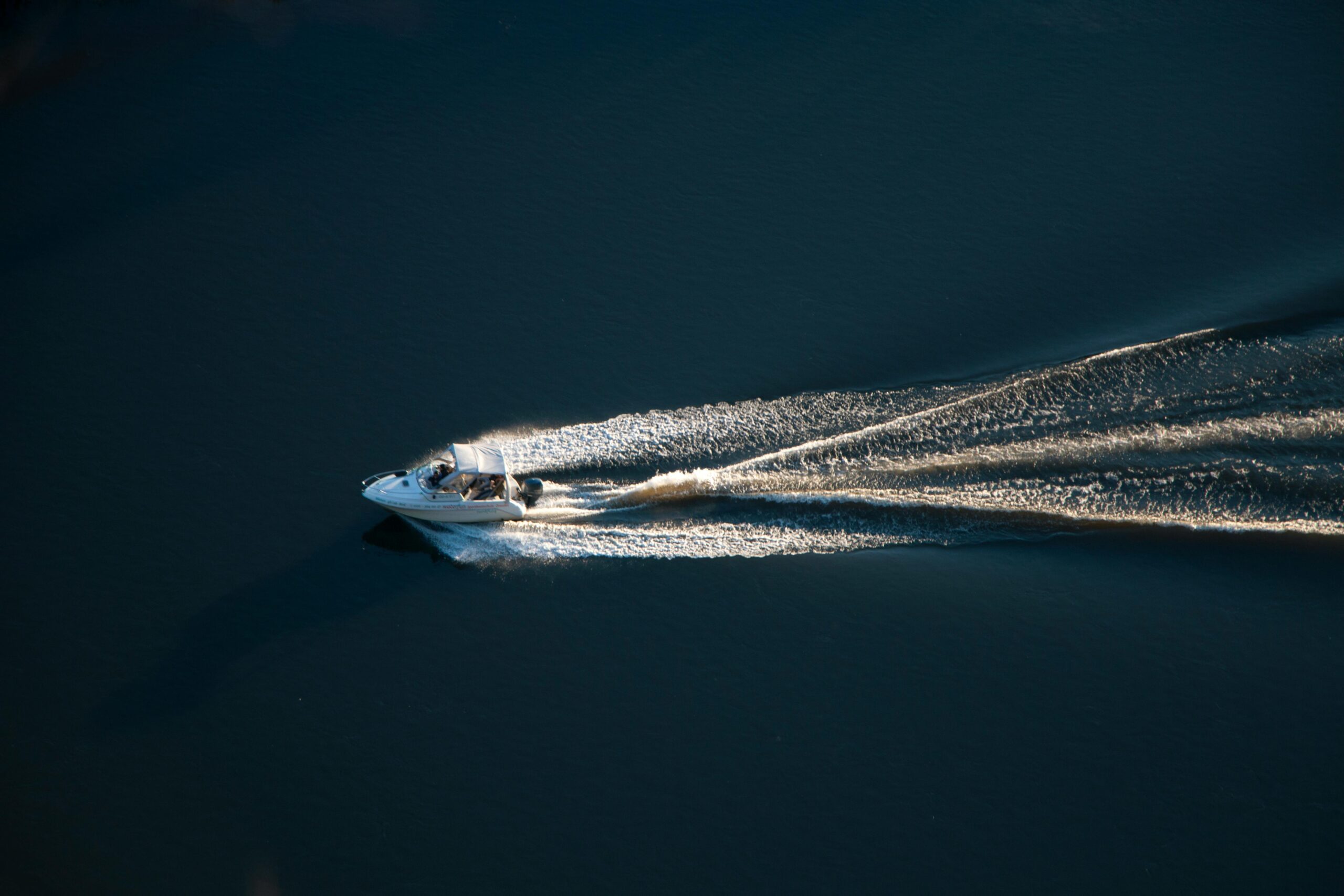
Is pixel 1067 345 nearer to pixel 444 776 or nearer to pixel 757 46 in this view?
pixel 757 46

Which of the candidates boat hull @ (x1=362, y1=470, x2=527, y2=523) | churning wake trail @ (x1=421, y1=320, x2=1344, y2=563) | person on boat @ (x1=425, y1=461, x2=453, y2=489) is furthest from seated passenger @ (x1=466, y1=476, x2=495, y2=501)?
churning wake trail @ (x1=421, y1=320, x2=1344, y2=563)

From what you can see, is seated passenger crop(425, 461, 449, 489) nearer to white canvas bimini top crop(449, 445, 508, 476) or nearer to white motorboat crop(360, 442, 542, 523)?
white motorboat crop(360, 442, 542, 523)

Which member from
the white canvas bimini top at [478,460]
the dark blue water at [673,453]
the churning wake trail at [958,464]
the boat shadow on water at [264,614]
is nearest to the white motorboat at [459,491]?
the white canvas bimini top at [478,460]

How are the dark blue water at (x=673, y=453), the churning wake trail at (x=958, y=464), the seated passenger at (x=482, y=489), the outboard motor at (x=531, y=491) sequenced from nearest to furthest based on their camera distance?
the dark blue water at (x=673, y=453)
the churning wake trail at (x=958, y=464)
the seated passenger at (x=482, y=489)
the outboard motor at (x=531, y=491)

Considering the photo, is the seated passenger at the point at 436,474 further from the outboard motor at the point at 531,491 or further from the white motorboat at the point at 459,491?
the outboard motor at the point at 531,491

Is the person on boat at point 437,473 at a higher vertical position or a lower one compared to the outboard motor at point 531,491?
higher

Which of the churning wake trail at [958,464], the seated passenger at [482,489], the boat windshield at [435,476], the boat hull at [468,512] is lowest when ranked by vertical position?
the churning wake trail at [958,464]

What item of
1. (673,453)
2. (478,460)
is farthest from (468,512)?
(673,453)

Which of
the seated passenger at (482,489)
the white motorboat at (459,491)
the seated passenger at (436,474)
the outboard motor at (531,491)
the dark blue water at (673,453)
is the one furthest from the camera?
the outboard motor at (531,491)
